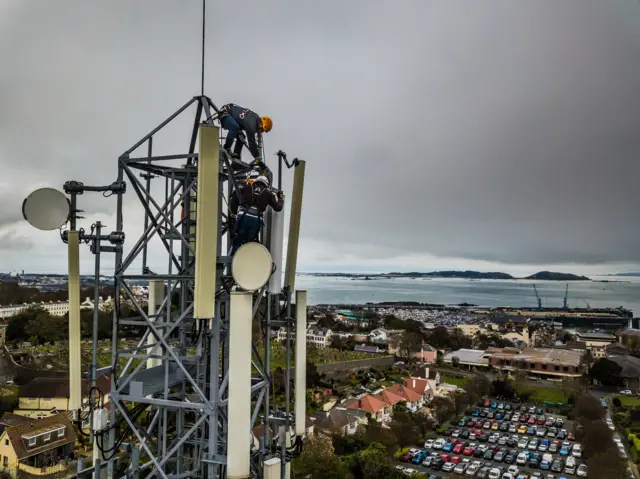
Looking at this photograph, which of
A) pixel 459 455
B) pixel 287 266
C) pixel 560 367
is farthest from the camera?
pixel 560 367

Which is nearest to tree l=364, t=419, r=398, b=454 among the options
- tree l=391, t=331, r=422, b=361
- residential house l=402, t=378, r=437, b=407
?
residential house l=402, t=378, r=437, b=407

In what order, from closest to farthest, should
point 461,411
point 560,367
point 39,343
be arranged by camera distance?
point 461,411 → point 39,343 → point 560,367

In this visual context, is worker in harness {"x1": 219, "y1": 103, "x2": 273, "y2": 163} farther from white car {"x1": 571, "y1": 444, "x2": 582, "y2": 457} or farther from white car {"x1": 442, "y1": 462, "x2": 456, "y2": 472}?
white car {"x1": 571, "y1": 444, "x2": 582, "y2": 457}

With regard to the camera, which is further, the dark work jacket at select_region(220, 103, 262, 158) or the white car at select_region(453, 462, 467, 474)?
the white car at select_region(453, 462, 467, 474)

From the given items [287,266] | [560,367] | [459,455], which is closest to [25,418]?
[459,455]

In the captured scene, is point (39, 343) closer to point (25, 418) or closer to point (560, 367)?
point (25, 418)

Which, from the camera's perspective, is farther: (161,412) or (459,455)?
(459,455)
